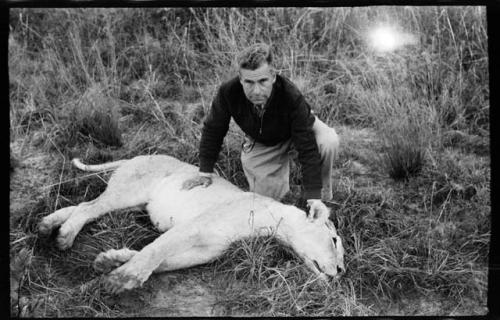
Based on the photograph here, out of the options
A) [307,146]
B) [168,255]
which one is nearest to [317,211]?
[307,146]

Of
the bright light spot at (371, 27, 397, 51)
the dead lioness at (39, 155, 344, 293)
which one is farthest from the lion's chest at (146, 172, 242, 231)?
the bright light spot at (371, 27, 397, 51)

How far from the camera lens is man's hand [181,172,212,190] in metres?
3.75

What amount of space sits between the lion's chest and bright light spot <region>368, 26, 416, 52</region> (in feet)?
4.10

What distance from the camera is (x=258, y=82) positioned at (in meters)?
3.47

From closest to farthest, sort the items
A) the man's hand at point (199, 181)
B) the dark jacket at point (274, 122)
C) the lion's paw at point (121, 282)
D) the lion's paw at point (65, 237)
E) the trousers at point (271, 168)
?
the lion's paw at point (121, 282) → the lion's paw at point (65, 237) → the dark jacket at point (274, 122) → the man's hand at point (199, 181) → the trousers at point (271, 168)

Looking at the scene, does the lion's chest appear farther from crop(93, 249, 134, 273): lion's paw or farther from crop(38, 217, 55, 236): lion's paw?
crop(38, 217, 55, 236): lion's paw

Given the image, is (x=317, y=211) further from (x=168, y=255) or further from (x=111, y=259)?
(x=111, y=259)

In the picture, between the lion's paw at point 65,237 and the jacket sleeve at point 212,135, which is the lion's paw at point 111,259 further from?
the jacket sleeve at point 212,135

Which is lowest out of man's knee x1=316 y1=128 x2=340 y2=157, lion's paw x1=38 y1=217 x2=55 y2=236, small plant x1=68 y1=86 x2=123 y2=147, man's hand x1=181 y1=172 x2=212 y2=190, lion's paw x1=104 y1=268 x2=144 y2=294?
lion's paw x1=104 y1=268 x2=144 y2=294

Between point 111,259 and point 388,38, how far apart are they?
2.02 meters

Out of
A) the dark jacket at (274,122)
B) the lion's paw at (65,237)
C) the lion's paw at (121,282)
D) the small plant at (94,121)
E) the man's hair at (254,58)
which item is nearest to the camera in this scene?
the lion's paw at (121,282)

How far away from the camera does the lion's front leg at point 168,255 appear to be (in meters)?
3.19

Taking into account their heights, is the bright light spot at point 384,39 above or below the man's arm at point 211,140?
above

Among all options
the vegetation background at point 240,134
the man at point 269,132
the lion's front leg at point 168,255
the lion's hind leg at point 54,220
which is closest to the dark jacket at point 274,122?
the man at point 269,132
